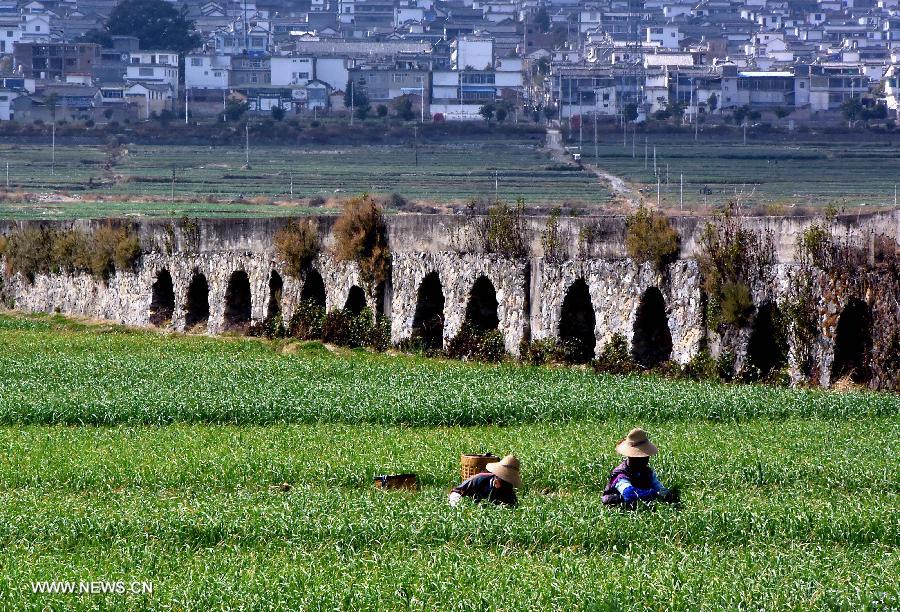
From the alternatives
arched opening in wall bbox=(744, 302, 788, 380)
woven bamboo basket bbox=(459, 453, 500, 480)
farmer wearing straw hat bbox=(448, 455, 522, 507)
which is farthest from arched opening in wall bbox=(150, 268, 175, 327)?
farmer wearing straw hat bbox=(448, 455, 522, 507)

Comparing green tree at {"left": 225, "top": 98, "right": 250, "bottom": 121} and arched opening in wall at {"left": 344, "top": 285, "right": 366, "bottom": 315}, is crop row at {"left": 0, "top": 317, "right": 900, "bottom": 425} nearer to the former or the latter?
arched opening in wall at {"left": 344, "top": 285, "right": 366, "bottom": 315}

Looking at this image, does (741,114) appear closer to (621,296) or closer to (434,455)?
(621,296)

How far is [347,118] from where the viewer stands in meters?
116

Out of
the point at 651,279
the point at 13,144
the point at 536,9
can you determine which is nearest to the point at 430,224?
the point at 651,279

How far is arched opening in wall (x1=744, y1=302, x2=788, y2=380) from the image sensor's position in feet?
82.3

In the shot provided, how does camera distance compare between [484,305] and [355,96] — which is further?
[355,96]

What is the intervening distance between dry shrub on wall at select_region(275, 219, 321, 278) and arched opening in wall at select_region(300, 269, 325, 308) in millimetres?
254

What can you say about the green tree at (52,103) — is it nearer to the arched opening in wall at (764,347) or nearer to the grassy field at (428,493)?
the grassy field at (428,493)

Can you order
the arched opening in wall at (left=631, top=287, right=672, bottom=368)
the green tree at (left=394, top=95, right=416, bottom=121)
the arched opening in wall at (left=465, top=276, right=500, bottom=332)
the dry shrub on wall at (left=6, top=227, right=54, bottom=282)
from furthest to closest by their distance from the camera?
1. the green tree at (left=394, top=95, right=416, bottom=121)
2. the dry shrub on wall at (left=6, top=227, right=54, bottom=282)
3. the arched opening in wall at (left=465, top=276, right=500, bottom=332)
4. the arched opening in wall at (left=631, top=287, right=672, bottom=368)

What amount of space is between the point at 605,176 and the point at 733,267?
182 ft

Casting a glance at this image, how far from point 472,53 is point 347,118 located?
108 feet

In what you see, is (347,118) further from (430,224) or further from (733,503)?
(733,503)

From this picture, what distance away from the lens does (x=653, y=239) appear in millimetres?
27016

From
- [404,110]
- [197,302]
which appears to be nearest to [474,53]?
[404,110]
